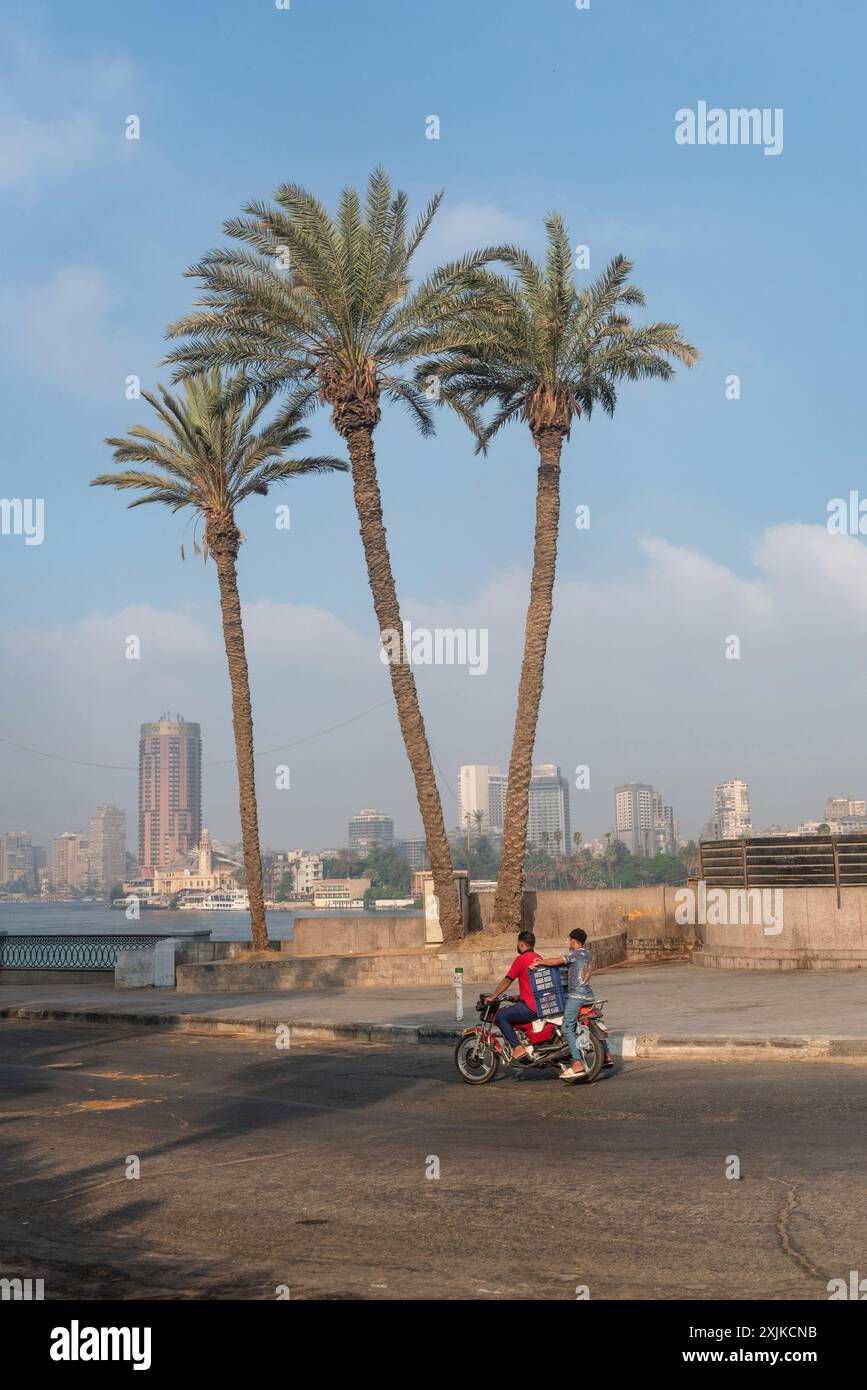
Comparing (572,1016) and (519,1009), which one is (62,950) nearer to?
(519,1009)

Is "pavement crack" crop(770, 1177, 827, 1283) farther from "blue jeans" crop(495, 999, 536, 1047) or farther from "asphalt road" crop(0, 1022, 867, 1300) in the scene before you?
"blue jeans" crop(495, 999, 536, 1047)

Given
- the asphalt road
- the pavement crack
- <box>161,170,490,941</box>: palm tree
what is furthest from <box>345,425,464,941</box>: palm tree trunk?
the pavement crack

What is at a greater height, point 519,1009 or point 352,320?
point 352,320

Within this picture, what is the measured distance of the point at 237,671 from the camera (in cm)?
3475

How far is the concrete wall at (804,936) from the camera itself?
23250 millimetres

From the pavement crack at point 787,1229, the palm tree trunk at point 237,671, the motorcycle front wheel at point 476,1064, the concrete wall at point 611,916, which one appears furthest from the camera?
the palm tree trunk at point 237,671

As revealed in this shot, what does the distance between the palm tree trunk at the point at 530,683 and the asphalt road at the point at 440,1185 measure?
13.5m

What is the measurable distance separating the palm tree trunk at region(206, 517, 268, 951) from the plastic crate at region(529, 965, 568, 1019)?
70.5 feet

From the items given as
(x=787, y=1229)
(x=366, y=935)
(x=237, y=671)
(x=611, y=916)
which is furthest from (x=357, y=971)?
(x=787, y=1229)

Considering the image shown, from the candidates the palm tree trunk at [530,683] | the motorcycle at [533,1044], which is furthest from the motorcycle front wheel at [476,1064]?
the palm tree trunk at [530,683]

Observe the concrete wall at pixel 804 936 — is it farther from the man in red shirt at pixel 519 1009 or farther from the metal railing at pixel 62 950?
the metal railing at pixel 62 950

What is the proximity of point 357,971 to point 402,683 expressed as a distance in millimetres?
6195

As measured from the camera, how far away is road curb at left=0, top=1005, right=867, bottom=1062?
14.6m
